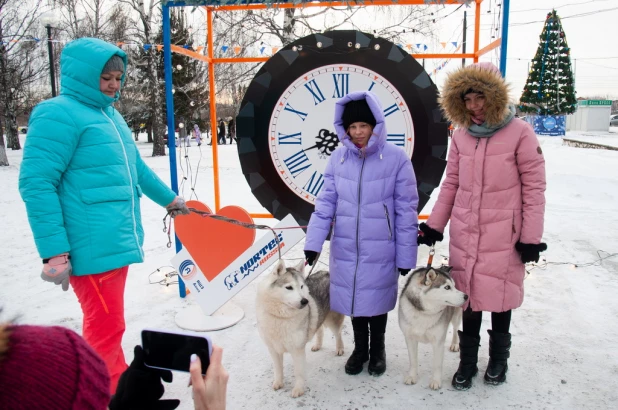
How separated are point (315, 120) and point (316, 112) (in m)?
0.08

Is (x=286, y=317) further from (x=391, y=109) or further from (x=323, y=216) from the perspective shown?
(x=391, y=109)

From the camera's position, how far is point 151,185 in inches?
121

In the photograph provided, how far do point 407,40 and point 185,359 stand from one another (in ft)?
36.9

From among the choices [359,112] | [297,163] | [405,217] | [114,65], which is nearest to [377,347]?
[405,217]

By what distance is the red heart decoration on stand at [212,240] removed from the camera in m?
3.94

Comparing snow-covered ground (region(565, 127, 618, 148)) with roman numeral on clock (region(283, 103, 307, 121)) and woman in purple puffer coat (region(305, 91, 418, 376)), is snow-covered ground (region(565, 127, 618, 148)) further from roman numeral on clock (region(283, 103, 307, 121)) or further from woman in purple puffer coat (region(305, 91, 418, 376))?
woman in purple puffer coat (region(305, 91, 418, 376))

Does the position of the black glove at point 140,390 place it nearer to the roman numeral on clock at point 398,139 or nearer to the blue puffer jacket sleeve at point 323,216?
the blue puffer jacket sleeve at point 323,216

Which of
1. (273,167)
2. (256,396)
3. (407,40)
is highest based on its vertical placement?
(407,40)

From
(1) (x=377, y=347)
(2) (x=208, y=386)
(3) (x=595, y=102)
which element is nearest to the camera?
(2) (x=208, y=386)

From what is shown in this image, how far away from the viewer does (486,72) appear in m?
2.76

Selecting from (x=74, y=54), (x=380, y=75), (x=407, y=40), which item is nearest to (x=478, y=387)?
(x=380, y=75)

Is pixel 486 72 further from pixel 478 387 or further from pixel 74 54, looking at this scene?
pixel 74 54

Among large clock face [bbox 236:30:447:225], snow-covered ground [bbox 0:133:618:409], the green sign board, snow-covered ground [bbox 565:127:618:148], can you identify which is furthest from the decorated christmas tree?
large clock face [bbox 236:30:447:225]

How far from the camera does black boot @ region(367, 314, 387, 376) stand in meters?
3.15
